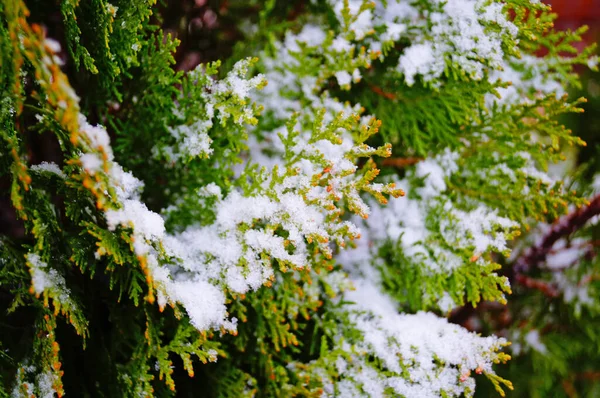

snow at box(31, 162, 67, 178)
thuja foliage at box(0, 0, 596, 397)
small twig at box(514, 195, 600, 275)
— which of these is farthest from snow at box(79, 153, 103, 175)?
small twig at box(514, 195, 600, 275)

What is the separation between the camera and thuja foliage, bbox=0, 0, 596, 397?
1.09 meters

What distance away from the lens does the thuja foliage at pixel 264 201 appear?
42.8 inches

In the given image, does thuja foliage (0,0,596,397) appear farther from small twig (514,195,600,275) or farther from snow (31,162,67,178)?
small twig (514,195,600,275)

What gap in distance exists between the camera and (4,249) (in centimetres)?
117

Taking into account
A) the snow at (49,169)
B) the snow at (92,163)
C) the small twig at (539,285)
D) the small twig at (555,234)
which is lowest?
the snow at (92,163)

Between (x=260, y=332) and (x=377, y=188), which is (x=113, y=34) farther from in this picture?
(x=260, y=332)

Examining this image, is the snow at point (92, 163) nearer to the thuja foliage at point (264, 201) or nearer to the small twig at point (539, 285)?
the thuja foliage at point (264, 201)

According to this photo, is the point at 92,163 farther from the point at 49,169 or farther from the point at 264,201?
the point at 264,201

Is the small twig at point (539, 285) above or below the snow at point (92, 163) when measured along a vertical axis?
above

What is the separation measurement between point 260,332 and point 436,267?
0.66 metres

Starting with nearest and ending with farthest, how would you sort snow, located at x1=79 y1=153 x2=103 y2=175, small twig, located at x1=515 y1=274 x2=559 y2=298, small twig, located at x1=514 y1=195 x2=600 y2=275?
snow, located at x1=79 y1=153 x2=103 y2=175
small twig, located at x1=514 y1=195 x2=600 y2=275
small twig, located at x1=515 y1=274 x2=559 y2=298

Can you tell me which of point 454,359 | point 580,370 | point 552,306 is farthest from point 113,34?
point 580,370

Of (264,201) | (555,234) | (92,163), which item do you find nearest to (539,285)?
(555,234)

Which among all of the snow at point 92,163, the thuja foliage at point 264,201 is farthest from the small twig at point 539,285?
the snow at point 92,163
